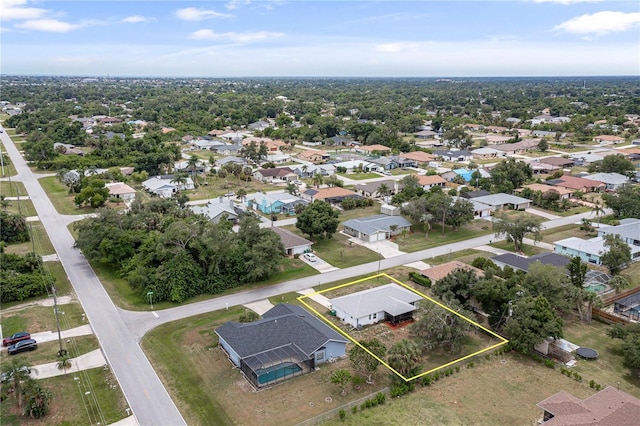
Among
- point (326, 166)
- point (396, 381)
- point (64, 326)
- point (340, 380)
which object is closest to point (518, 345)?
point (396, 381)

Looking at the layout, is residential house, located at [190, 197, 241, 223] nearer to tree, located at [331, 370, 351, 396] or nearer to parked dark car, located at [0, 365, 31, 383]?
parked dark car, located at [0, 365, 31, 383]

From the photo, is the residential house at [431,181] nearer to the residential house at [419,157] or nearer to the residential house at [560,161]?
the residential house at [419,157]

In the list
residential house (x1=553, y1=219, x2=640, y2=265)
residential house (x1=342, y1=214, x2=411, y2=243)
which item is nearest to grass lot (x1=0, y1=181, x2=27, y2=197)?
residential house (x1=342, y1=214, x2=411, y2=243)

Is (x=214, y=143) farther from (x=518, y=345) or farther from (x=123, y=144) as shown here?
(x=518, y=345)

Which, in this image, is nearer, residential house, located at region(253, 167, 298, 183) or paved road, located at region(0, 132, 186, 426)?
paved road, located at region(0, 132, 186, 426)

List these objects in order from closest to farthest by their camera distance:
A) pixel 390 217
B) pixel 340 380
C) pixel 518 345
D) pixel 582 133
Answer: pixel 340 380, pixel 518 345, pixel 390 217, pixel 582 133

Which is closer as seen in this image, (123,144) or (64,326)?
(64,326)

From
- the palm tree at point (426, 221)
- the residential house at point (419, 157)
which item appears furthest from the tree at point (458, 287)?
the residential house at point (419, 157)

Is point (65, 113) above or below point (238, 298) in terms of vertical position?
above
